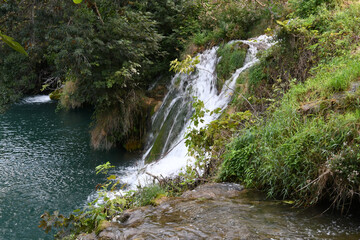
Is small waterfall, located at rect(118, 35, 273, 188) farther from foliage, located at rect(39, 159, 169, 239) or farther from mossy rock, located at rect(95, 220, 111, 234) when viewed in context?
mossy rock, located at rect(95, 220, 111, 234)

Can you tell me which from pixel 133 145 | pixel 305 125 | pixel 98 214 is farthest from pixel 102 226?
pixel 133 145

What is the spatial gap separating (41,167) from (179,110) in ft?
15.6

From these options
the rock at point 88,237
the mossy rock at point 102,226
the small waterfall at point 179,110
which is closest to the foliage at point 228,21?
the small waterfall at point 179,110

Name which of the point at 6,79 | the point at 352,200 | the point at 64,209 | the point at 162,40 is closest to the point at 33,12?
the point at 6,79

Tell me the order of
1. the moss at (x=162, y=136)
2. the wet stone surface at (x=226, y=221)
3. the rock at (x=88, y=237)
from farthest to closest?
the moss at (x=162, y=136) < the rock at (x=88, y=237) < the wet stone surface at (x=226, y=221)

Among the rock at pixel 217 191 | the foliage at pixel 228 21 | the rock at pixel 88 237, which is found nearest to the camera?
the rock at pixel 88 237

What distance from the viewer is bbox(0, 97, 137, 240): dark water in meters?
7.87

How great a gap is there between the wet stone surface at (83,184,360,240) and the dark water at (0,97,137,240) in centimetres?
406

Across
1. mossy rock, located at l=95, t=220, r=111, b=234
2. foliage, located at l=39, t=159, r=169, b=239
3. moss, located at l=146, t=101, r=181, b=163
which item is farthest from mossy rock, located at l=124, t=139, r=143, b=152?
mossy rock, located at l=95, t=220, r=111, b=234

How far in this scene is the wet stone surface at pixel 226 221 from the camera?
3.17 m

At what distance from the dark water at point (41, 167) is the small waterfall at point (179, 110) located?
1.38 meters

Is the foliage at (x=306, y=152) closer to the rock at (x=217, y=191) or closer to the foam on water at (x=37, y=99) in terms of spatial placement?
the rock at (x=217, y=191)

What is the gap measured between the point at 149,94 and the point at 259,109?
6.54m

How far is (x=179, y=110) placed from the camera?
396 inches
